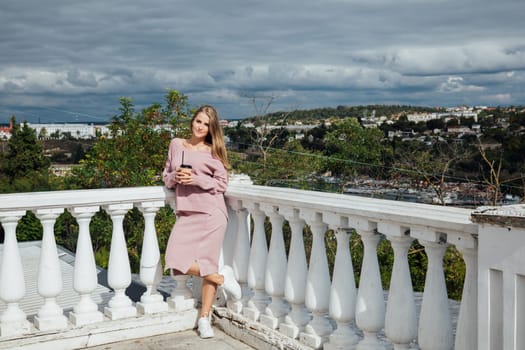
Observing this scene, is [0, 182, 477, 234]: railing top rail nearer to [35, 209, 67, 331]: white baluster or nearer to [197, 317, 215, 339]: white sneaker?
[35, 209, 67, 331]: white baluster

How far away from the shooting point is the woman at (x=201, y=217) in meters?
3.80

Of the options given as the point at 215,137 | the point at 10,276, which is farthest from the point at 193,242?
the point at 10,276

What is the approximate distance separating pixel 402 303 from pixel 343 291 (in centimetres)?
41

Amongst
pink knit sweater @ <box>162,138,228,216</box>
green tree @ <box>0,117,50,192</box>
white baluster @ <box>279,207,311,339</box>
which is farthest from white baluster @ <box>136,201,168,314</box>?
green tree @ <box>0,117,50,192</box>

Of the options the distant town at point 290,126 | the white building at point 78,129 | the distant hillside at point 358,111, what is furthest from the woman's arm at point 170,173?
the distant hillside at point 358,111

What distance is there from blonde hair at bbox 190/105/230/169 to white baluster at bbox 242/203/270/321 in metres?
0.37

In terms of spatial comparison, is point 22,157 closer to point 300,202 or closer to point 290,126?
point 290,126

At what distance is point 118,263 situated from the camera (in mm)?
3787

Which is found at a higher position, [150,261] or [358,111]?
[358,111]

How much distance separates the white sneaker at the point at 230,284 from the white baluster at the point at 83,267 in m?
0.82

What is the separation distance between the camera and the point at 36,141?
72.4 ft

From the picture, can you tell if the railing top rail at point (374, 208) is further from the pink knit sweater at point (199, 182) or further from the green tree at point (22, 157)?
the green tree at point (22, 157)

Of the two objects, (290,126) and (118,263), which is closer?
(118,263)

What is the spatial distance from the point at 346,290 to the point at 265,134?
10839 millimetres
